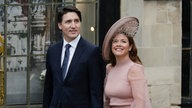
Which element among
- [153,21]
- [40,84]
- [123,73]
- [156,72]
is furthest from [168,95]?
[123,73]

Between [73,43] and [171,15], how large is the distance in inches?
148

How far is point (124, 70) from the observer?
4016 millimetres

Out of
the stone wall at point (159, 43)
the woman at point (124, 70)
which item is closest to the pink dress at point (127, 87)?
the woman at point (124, 70)

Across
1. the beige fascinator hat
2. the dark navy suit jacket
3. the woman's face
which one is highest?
the beige fascinator hat

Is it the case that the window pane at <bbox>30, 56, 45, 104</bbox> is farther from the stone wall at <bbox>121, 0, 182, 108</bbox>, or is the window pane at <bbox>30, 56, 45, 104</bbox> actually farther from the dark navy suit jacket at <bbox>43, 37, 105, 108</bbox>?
the dark navy suit jacket at <bbox>43, 37, 105, 108</bbox>

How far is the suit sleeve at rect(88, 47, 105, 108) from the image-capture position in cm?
403

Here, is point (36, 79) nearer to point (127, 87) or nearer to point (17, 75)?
point (17, 75)

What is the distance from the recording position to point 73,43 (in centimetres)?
411

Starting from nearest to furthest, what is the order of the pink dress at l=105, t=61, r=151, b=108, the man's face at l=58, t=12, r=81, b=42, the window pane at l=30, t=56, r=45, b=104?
the pink dress at l=105, t=61, r=151, b=108
the man's face at l=58, t=12, r=81, b=42
the window pane at l=30, t=56, r=45, b=104

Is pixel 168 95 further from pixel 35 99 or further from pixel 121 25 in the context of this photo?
pixel 121 25

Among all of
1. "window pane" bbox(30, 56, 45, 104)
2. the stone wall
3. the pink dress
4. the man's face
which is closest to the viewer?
the pink dress

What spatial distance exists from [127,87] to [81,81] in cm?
37

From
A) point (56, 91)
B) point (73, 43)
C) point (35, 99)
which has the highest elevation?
point (73, 43)

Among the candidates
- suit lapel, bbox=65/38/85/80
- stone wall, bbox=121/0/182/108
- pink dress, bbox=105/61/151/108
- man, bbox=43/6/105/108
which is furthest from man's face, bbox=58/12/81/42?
stone wall, bbox=121/0/182/108
